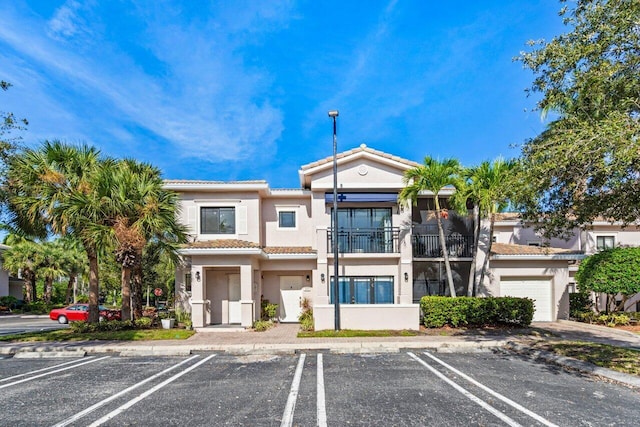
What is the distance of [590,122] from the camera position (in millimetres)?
9078

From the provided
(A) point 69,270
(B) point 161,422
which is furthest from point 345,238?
(A) point 69,270

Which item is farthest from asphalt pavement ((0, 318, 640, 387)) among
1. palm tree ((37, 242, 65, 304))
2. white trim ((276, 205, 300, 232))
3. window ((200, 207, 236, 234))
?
palm tree ((37, 242, 65, 304))

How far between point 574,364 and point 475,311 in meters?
6.23

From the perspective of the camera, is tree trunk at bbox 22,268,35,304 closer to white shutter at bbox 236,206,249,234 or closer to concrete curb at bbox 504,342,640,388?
white shutter at bbox 236,206,249,234

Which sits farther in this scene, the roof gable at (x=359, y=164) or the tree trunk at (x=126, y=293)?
the roof gable at (x=359, y=164)

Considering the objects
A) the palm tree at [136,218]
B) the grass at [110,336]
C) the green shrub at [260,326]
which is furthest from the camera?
the green shrub at [260,326]

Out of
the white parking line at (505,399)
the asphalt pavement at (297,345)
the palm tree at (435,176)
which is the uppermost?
the palm tree at (435,176)

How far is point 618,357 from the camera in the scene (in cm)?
1067

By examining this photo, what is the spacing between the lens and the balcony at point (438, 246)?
63.7 feet

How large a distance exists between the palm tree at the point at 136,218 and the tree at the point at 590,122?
12667mm

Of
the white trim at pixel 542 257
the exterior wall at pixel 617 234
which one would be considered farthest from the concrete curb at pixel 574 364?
the exterior wall at pixel 617 234

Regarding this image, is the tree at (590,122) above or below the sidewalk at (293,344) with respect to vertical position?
above

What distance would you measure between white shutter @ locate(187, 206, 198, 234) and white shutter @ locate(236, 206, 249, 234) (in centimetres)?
198

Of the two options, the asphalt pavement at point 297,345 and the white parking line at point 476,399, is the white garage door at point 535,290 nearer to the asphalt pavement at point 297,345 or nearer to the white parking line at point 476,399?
the asphalt pavement at point 297,345
